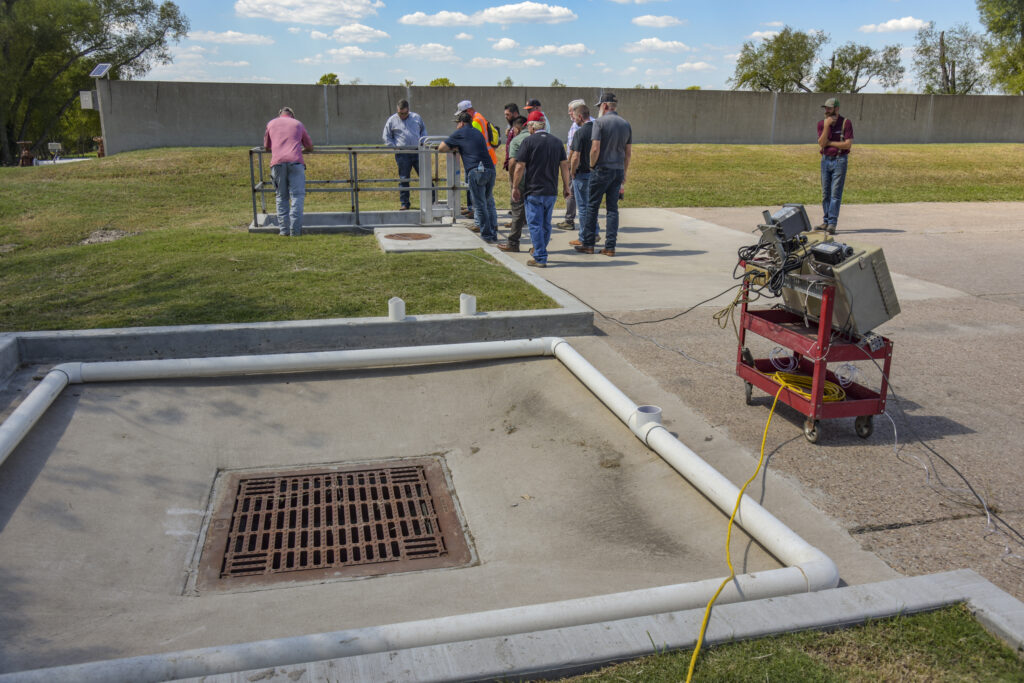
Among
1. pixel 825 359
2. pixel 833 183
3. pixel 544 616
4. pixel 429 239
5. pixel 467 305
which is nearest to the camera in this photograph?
pixel 544 616

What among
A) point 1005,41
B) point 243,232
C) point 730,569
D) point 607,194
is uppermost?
point 1005,41

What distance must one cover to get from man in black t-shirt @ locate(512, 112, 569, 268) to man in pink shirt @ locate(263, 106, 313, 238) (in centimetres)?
321

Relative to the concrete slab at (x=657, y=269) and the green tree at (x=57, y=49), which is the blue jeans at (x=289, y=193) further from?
the green tree at (x=57, y=49)

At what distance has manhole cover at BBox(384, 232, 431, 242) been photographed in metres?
10.6

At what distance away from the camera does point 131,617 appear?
11.2 ft

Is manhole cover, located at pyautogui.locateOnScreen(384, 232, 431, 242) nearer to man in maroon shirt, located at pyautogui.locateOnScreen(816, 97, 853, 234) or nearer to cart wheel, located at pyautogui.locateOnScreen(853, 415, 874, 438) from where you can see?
man in maroon shirt, located at pyautogui.locateOnScreen(816, 97, 853, 234)

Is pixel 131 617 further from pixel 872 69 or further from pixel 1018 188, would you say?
pixel 872 69

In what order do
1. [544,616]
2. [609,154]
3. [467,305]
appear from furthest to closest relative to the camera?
[609,154]
[467,305]
[544,616]

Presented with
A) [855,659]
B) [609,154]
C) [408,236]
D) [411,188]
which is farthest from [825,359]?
[411,188]

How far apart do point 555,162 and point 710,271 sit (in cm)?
233

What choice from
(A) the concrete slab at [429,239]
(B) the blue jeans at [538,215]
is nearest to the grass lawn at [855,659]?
(B) the blue jeans at [538,215]

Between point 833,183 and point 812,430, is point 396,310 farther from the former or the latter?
point 833,183

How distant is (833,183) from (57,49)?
47.0 m

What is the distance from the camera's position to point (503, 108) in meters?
29.3
